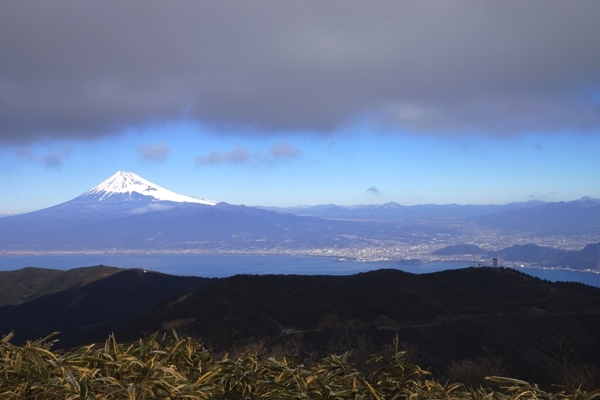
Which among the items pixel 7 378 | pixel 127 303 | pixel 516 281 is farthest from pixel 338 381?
pixel 127 303

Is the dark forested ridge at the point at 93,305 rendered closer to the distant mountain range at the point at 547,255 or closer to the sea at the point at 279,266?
the sea at the point at 279,266

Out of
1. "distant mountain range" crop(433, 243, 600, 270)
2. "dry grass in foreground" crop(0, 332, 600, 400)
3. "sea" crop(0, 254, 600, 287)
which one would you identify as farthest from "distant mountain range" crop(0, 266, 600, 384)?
"distant mountain range" crop(433, 243, 600, 270)

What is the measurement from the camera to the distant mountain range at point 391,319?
27062mm

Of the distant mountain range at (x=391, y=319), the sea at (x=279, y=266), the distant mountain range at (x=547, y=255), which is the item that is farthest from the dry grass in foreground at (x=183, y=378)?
the distant mountain range at (x=547, y=255)

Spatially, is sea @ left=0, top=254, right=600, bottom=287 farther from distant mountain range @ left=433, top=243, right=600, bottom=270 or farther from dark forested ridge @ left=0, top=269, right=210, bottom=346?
dark forested ridge @ left=0, top=269, right=210, bottom=346

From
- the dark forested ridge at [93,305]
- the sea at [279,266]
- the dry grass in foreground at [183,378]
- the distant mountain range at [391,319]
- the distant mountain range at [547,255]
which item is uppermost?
the dry grass in foreground at [183,378]

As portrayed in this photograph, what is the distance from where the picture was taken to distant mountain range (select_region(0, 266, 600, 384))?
27062 mm

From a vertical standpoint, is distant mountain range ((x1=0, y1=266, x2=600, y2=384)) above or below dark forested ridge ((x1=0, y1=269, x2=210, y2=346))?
above

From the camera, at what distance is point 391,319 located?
35469 mm

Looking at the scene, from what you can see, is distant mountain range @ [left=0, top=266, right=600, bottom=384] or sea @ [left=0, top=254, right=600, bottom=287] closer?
distant mountain range @ [left=0, top=266, right=600, bottom=384]

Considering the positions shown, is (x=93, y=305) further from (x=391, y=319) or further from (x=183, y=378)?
(x=183, y=378)

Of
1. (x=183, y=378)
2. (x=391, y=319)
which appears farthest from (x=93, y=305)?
(x=183, y=378)

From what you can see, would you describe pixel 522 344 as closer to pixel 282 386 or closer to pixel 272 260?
pixel 282 386

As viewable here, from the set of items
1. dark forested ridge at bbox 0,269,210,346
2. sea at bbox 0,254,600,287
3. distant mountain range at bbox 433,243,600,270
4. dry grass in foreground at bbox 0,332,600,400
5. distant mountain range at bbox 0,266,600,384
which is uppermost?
dry grass in foreground at bbox 0,332,600,400
